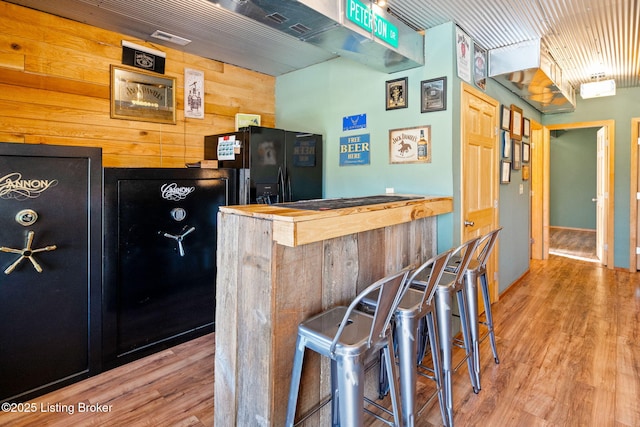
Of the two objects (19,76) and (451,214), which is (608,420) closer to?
(451,214)

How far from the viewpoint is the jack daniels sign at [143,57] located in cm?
297

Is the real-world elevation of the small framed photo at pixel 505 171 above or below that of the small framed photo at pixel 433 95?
below

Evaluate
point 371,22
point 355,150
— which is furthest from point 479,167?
point 371,22

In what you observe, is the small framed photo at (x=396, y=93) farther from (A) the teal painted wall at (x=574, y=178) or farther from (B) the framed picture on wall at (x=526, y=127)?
(A) the teal painted wall at (x=574, y=178)

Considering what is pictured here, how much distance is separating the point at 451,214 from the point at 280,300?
1718mm

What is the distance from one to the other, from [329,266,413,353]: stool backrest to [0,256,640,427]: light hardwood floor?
2.87ft

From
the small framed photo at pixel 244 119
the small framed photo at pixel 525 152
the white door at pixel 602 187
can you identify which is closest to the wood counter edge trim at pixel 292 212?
the small framed photo at pixel 244 119

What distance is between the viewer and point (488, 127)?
332 cm

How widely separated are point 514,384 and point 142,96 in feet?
11.6

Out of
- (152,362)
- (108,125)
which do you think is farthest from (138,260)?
(108,125)

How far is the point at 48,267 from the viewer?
2.08 metres

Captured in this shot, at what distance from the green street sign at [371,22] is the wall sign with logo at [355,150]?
0.93 m

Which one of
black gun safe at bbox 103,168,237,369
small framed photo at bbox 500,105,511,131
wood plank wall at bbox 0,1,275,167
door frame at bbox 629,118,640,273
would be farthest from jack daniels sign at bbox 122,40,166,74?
door frame at bbox 629,118,640,273

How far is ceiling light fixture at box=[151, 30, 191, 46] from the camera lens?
9.54 feet
